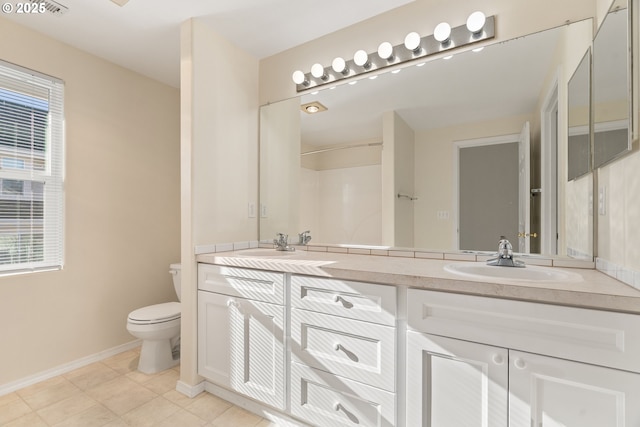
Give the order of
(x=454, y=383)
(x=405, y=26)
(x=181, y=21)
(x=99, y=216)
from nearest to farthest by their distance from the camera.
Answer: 1. (x=454, y=383)
2. (x=405, y=26)
3. (x=181, y=21)
4. (x=99, y=216)

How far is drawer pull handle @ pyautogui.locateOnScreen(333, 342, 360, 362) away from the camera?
1.40 meters

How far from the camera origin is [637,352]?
2.96ft

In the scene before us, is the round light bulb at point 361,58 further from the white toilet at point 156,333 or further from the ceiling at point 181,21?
the white toilet at point 156,333

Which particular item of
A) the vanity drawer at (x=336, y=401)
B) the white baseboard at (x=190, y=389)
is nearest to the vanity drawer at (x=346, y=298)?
the vanity drawer at (x=336, y=401)

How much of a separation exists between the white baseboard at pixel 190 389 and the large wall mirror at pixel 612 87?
2.43 metres

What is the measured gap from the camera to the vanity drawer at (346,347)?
133cm

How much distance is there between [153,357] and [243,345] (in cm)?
97

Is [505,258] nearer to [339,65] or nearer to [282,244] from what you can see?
[282,244]

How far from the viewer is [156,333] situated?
2195 millimetres

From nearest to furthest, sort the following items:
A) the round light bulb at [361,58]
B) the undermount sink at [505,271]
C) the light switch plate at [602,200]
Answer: the light switch plate at [602,200] < the undermount sink at [505,271] < the round light bulb at [361,58]

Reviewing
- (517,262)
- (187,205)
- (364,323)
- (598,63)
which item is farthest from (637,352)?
(187,205)

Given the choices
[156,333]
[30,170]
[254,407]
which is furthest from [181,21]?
[254,407]

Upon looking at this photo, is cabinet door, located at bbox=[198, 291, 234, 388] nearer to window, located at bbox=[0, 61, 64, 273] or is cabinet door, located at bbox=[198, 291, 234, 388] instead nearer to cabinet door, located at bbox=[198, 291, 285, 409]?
cabinet door, located at bbox=[198, 291, 285, 409]

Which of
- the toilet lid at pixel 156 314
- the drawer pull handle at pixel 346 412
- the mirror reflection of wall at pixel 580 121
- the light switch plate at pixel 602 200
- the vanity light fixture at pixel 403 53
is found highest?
the vanity light fixture at pixel 403 53
